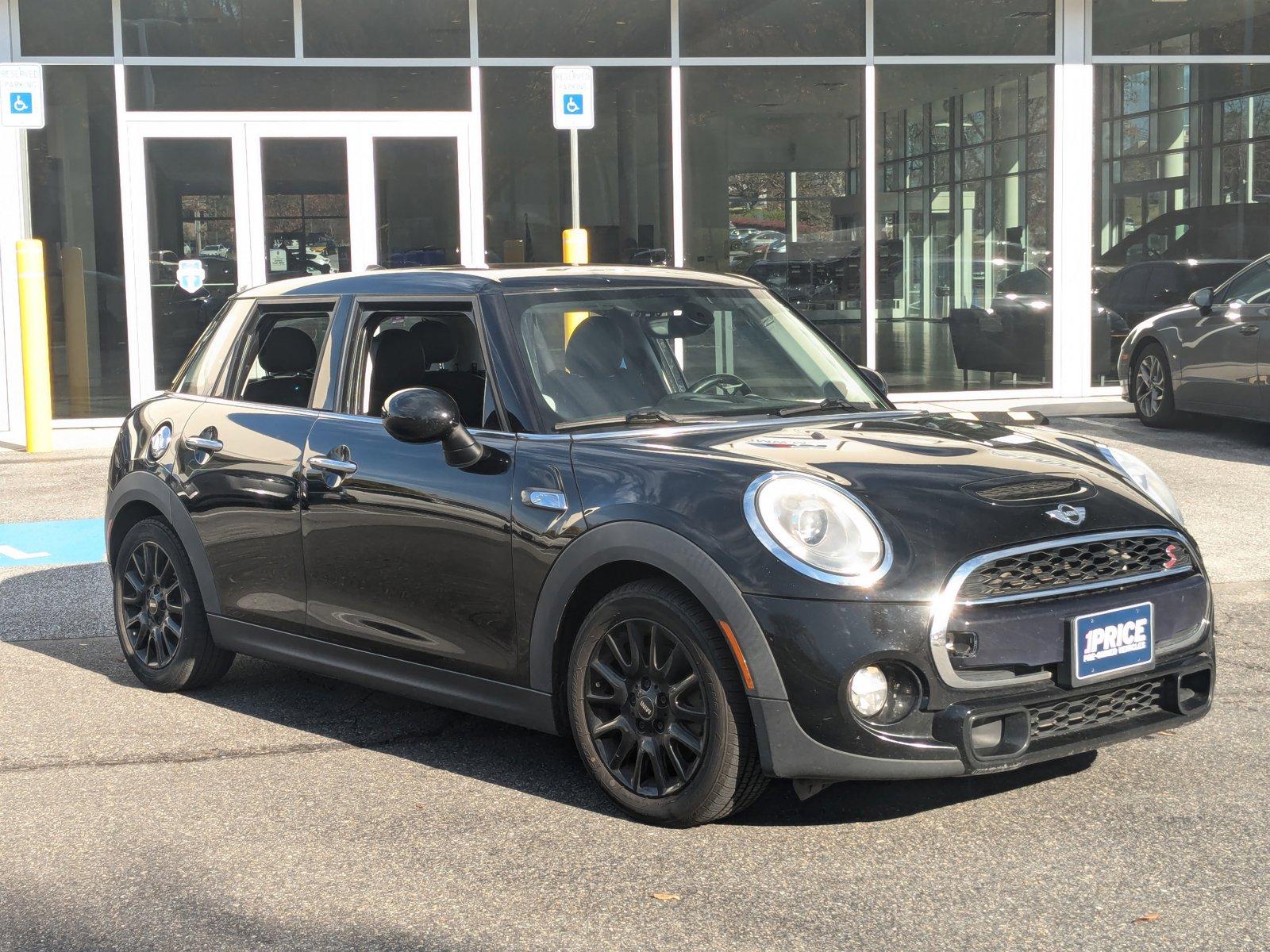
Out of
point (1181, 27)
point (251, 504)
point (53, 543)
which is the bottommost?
point (53, 543)

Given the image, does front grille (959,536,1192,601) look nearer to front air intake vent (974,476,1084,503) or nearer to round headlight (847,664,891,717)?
front air intake vent (974,476,1084,503)

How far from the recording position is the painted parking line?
8680mm

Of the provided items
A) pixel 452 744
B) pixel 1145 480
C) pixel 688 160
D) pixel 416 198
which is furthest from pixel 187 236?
pixel 1145 480

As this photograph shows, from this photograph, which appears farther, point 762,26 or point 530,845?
point 762,26

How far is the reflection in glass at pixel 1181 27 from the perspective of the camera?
53.3 ft

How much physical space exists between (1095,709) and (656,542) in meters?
1.18

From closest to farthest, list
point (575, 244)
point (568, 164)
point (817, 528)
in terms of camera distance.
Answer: point (817, 528), point (575, 244), point (568, 164)

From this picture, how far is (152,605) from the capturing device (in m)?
5.94

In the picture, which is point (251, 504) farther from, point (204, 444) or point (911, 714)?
point (911, 714)

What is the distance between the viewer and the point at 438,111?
1510cm

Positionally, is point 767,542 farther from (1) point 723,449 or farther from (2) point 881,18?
(2) point 881,18

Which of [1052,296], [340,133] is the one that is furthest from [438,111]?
[1052,296]

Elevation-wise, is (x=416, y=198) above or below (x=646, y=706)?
above

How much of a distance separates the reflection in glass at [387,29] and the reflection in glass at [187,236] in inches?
55.2
